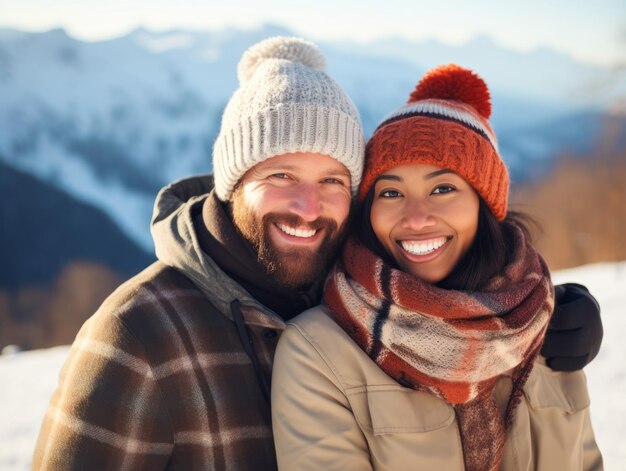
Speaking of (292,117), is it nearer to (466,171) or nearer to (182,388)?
(466,171)

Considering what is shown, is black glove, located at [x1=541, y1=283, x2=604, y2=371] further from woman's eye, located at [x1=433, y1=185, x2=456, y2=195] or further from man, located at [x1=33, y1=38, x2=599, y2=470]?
woman's eye, located at [x1=433, y1=185, x2=456, y2=195]

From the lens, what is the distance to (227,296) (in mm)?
1756

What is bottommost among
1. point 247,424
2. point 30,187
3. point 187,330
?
point 30,187

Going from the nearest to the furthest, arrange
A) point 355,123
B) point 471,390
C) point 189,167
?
1. point 471,390
2. point 355,123
3. point 189,167

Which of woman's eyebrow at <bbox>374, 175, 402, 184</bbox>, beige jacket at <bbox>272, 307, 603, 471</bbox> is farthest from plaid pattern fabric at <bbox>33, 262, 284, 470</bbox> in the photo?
woman's eyebrow at <bbox>374, 175, 402, 184</bbox>

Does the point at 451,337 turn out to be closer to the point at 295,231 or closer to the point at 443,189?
the point at 443,189

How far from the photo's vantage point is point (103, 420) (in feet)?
5.08

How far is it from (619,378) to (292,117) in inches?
101

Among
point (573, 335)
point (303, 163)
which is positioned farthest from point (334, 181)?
point (573, 335)

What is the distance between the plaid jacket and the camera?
1555 millimetres

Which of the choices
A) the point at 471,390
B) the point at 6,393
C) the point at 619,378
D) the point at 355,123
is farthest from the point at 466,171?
the point at 6,393

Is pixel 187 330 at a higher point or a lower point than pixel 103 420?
higher

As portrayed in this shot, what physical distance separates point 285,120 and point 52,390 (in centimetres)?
252

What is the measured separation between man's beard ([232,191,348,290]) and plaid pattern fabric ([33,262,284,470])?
7.1 inches
